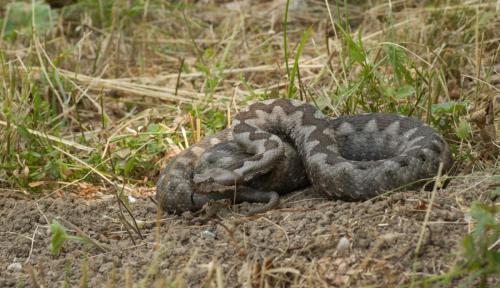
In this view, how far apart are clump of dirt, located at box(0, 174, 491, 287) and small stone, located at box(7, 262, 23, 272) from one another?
0.01 m

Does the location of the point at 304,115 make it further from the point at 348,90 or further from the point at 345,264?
the point at 345,264

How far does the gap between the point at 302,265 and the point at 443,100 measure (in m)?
2.65

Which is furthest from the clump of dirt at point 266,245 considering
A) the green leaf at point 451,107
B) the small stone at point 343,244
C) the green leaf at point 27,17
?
the green leaf at point 27,17

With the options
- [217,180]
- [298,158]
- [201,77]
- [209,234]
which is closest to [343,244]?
A: [209,234]

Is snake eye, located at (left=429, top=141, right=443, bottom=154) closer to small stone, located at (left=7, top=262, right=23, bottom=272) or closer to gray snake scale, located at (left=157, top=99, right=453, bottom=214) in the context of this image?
gray snake scale, located at (left=157, top=99, right=453, bottom=214)

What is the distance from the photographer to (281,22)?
8.54 metres

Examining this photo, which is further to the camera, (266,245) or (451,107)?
(451,107)

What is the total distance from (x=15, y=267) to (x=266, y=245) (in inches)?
55.6

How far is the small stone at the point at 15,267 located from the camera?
4574 mm

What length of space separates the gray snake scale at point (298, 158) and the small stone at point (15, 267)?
0.97 m

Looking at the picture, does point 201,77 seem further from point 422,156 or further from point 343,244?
point 343,244

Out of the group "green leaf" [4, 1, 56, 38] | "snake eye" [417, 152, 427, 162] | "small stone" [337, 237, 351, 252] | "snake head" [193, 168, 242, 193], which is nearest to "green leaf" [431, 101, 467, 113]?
"snake eye" [417, 152, 427, 162]

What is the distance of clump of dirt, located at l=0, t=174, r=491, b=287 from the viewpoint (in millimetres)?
3846

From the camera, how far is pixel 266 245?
4.21 m
